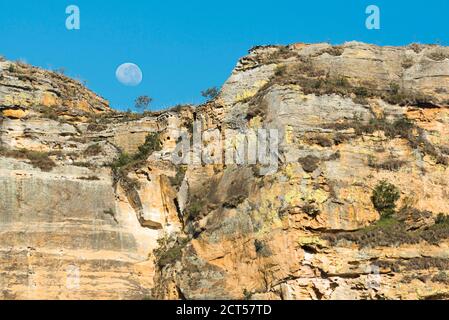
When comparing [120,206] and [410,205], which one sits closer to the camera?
[410,205]

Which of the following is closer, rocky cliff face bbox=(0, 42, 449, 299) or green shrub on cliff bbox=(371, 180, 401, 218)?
rocky cliff face bbox=(0, 42, 449, 299)

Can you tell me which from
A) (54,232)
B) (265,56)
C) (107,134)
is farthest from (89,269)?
(265,56)

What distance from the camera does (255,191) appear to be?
143 feet

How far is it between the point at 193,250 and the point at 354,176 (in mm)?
7034

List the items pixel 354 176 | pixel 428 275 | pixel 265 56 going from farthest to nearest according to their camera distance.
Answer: pixel 265 56
pixel 354 176
pixel 428 275

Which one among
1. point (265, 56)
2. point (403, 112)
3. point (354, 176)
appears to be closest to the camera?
point (354, 176)

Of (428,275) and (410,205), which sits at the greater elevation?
(410,205)

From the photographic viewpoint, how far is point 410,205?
1726 inches

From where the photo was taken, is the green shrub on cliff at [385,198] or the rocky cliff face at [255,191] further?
the green shrub on cliff at [385,198]

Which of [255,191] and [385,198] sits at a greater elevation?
A: [255,191]

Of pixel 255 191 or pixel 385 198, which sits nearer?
pixel 385 198

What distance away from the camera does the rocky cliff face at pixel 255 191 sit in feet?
136

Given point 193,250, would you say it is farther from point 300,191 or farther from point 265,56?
point 265,56

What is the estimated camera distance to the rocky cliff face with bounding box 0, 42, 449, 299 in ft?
136
